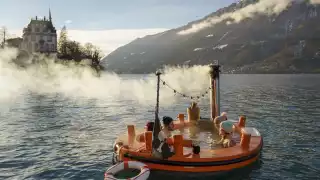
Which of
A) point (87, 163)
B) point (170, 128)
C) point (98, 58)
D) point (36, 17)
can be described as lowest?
point (87, 163)

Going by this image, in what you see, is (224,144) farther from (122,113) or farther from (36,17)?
(36,17)

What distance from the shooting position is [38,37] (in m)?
154

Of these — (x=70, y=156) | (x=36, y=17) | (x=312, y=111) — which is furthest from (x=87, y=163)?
(x=36, y=17)

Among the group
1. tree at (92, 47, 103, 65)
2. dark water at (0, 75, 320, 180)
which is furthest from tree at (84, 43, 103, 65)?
dark water at (0, 75, 320, 180)

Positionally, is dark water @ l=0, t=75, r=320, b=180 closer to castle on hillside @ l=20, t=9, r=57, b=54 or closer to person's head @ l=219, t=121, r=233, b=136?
person's head @ l=219, t=121, r=233, b=136

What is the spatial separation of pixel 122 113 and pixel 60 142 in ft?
62.2

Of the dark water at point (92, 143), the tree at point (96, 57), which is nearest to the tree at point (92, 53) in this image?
the tree at point (96, 57)

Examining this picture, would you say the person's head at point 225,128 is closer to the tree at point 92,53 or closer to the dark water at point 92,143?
the dark water at point 92,143

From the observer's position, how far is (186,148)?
19562 mm

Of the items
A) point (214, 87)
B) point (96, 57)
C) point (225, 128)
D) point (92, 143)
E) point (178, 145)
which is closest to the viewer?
point (178, 145)

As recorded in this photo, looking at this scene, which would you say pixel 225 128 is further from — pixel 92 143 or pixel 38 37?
pixel 38 37

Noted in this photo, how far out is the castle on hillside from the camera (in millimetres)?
152375

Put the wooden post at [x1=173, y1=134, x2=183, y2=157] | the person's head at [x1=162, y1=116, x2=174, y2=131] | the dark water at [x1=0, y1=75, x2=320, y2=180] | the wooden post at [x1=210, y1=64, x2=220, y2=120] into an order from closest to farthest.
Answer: the wooden post at [x1=173, y1=134, x2=183, y2=157], the dark water at [x1=0, y1=75, x2=320, y2=180], the person's head at [x1=162, y1=116, x2=174, y2=131], the wooden post at [x1=210, y1=64, x2=220, y2=120]

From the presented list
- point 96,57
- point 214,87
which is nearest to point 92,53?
point 96,57
